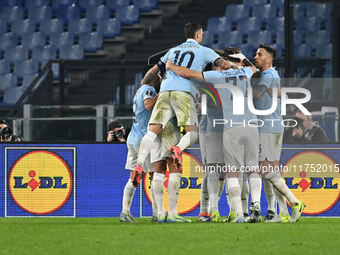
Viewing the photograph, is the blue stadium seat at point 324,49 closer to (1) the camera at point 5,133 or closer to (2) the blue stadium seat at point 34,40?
(2) the blue stadium seat at point 34,40

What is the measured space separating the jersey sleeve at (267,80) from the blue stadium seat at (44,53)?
12712 mm

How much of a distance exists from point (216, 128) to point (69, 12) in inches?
521

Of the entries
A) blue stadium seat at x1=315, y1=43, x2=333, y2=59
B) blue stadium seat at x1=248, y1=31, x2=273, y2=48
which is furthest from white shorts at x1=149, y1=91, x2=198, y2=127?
blue stadium seat at x1=315, y1=43, x2=333, y2=59

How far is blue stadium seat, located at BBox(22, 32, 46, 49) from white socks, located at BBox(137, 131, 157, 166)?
13.1m

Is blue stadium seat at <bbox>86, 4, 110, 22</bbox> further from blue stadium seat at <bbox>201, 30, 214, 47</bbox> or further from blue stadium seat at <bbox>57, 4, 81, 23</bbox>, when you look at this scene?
blue stadium seat at <bbox>201, 30, 214, 47</bbox>

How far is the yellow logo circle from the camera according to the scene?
11.4 meters

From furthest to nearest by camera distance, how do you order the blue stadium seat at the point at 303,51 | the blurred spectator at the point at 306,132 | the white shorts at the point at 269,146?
the blue stadium seat at the point at 303,51
the blurred spectator at the point at 306,132
the white shorts at the point at 269,146

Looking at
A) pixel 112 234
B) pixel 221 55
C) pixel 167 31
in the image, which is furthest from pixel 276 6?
pixel 112 234

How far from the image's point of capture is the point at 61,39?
843 inches

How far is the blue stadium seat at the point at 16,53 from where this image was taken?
21.5 meters

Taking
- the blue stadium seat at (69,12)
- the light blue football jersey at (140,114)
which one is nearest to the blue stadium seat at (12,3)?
the blue stadium seat at (69,12)

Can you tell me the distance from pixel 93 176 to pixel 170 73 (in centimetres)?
283

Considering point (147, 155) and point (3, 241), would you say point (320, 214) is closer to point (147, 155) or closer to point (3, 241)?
point (147, 155)

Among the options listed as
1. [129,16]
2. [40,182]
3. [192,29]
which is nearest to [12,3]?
[129,16]
